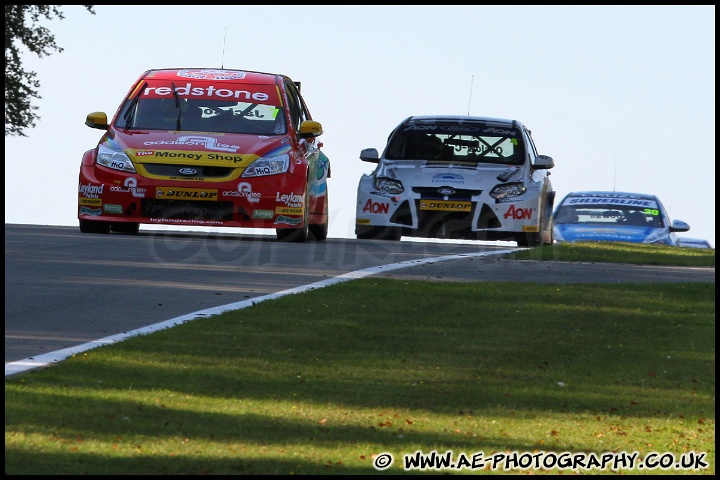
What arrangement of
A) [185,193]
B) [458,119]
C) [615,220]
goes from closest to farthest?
[185,193] < [458,119] < [615,220]

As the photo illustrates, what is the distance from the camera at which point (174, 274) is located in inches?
497

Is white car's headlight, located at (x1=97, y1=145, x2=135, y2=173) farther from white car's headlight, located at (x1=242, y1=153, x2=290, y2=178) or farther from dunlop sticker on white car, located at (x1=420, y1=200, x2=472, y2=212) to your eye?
dunlop sticker on white car, located at (x1=420, y1=200, x2=472, y2=212)

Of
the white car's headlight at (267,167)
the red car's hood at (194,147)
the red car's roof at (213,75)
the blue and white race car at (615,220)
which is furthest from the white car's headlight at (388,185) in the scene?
the blue and white race car at (615,220)

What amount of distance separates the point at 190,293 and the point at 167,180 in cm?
566

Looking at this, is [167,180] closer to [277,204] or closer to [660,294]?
[277,204]

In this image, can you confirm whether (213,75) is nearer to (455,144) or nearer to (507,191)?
(455,144)

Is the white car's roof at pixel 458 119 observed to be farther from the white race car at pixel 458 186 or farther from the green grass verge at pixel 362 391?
the green grass verge at pixel 362 391

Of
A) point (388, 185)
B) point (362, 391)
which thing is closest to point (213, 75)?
point (388, 185)

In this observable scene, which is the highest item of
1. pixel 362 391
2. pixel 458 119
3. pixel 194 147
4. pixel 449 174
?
pixel 458 119

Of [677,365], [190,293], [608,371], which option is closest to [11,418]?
[608,371]

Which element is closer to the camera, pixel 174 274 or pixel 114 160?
pixel 174 274

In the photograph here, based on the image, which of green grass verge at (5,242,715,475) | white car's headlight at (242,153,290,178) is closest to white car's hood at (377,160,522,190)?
white car's headlight at (242,153,290,178)

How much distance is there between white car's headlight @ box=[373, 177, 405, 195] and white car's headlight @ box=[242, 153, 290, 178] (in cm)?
243

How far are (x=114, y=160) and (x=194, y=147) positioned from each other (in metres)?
0.90
